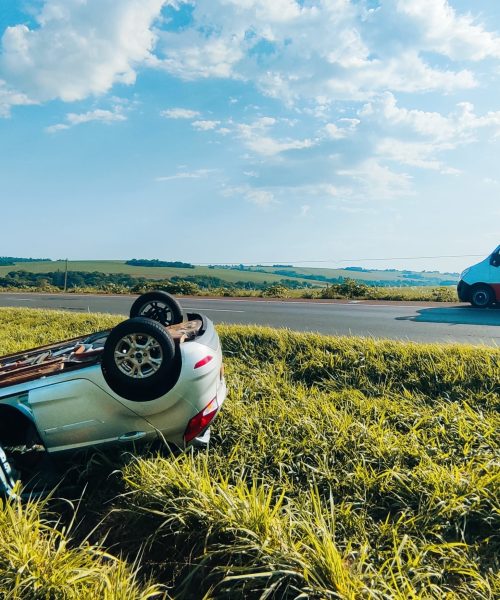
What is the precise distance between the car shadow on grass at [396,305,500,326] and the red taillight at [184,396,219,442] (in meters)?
7.79

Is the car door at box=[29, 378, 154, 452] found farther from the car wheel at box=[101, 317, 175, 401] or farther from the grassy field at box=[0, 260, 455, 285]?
the grassy field at box=[0, 260, 455, 285]

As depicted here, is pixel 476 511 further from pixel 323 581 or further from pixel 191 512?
pixel 191 512

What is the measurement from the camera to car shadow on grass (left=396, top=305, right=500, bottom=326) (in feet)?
32.0

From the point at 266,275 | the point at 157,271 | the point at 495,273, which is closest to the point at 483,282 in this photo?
the point at 495,273

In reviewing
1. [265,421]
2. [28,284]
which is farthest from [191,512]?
[28,284]

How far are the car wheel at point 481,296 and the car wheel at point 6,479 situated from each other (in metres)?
12.8

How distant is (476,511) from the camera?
267 cm

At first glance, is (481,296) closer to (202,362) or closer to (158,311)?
(158,311)

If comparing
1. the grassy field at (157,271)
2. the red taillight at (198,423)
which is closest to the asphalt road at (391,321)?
the red taillight at (198,423)

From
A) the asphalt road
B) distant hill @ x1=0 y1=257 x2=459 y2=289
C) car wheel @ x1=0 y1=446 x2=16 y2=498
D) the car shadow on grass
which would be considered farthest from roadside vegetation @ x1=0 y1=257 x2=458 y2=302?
car wheel @ x1=0 y1=446 x2=16 y2=498

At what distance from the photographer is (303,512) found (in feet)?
8.63

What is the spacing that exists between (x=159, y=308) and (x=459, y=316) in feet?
28.5

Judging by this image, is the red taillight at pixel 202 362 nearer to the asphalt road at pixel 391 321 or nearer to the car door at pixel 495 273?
the asphalt road at pixel 391 321

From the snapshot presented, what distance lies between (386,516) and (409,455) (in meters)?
0.69
